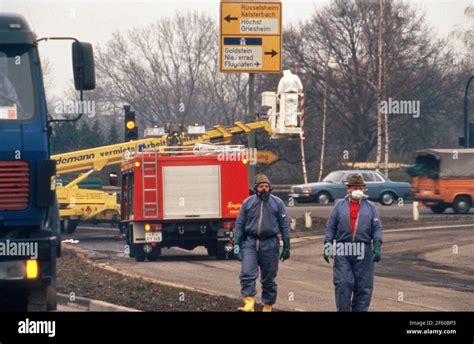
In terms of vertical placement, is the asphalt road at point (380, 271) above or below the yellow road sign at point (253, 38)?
below

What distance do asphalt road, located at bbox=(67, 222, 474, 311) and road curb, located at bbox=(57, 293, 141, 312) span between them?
7.35 feet

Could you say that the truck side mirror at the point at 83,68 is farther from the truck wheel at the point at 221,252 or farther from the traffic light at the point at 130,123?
the traffic light at the point at 130,123

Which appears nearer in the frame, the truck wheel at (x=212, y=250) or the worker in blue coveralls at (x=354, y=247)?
the worker in blue coveralls at (x=354, y=247)

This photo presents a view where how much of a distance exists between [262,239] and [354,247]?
1.85 metres

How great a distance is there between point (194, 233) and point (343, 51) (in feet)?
133

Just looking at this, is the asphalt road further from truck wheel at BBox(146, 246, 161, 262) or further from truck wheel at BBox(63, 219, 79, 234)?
truck wheel at BBox(63, 219, 79, 234)

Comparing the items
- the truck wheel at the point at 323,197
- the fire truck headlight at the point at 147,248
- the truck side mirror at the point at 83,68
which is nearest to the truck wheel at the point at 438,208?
the truck wheel at the point at 323,197

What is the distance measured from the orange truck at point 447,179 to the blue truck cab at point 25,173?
2900cm

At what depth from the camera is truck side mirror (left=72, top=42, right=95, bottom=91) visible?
13.5 meters

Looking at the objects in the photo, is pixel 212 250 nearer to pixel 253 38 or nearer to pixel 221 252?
pixel 221 252

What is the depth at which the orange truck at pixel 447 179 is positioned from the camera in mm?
40938

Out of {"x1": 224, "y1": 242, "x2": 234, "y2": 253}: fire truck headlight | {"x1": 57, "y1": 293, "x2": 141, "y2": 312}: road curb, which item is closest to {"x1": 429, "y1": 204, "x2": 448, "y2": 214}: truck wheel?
{"x1": 224, "y1": 242, "x2": 234, "y2": 253}: fire truck headlight

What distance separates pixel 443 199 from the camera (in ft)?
135

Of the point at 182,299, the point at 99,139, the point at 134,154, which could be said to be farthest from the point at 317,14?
the point at 182,299
